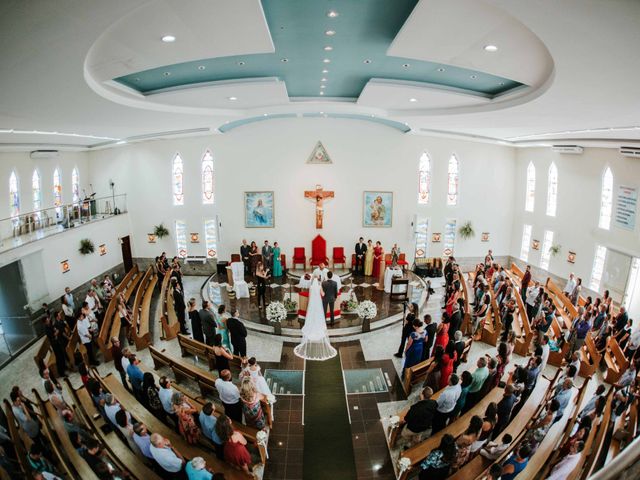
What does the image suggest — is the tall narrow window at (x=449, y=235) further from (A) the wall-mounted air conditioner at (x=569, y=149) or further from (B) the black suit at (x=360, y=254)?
(A) the wall-mounted air conditioner at (x=569, y=149)

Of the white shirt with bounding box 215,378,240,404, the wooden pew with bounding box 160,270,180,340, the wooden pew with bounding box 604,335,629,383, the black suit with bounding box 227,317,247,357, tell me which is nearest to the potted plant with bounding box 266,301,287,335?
the black suit with bounding box 227,317,247,357

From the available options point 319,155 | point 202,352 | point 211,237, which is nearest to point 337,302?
point 202,352

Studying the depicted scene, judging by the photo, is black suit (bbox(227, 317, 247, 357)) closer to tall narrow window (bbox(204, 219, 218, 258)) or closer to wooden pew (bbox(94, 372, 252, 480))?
wooden pew (bbox(94, 372, 252, 480))

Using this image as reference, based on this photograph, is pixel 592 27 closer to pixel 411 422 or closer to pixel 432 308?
pixel 411 422

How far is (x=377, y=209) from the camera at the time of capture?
1642 centimetres

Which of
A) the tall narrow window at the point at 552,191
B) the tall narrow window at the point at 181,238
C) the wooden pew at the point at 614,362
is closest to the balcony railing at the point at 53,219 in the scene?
the tall narrow window at the point at 181,238

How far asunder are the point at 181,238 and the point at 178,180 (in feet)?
8.61

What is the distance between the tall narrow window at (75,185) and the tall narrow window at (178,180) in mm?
4172

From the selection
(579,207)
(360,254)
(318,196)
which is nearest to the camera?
(579,207)

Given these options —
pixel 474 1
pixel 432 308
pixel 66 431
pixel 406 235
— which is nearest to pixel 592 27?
pixel 474 1

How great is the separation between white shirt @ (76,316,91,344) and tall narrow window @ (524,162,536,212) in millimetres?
17101

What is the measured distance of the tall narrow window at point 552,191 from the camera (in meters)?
14.7

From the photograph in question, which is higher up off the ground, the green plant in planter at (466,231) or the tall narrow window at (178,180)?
the tall narrow window at (178,180)

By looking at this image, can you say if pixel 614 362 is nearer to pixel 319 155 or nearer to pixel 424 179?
pixel 424 179
